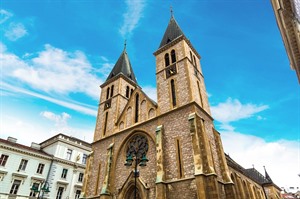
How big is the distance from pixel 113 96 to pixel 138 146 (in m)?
8.29

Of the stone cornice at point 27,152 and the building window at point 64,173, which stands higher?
the stone cornice at point 27,152

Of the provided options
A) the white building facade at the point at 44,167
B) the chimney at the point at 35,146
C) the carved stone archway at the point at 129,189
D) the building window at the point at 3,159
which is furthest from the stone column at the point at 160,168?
the chimney at the point at 35,146

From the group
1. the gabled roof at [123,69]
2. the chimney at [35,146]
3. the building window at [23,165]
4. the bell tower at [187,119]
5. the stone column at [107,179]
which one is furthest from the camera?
the chimney at [35,146]

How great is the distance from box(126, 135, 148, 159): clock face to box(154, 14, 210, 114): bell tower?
3.14m

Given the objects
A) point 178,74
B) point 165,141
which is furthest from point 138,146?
point 178,74

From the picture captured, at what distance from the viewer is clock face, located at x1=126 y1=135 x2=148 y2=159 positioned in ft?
56.7

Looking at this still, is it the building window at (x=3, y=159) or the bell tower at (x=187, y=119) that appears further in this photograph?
the building window at (x=3, y=159)

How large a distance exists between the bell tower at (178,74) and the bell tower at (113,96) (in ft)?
18.3

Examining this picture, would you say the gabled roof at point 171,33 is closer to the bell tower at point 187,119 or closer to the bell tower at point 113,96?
the bell tower at point 187,119

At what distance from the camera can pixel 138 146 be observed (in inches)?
703

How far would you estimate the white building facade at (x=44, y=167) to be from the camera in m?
22.4

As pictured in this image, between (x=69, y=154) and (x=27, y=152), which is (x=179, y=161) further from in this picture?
(x=69, y=154)

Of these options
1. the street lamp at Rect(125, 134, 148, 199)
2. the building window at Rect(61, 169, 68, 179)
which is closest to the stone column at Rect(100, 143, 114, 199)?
the street lamp at Rect(125, 134, 148, 199)

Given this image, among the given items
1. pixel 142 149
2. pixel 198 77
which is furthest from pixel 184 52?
pixel 142 149
